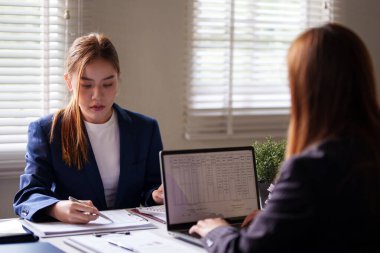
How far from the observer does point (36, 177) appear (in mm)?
2451

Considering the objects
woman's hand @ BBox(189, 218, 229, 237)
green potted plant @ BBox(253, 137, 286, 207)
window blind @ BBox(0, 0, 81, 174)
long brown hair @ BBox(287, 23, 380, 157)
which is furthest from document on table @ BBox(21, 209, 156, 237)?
window blind @ BBox(0, 0, 81, 174)

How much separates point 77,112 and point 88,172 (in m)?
0.24

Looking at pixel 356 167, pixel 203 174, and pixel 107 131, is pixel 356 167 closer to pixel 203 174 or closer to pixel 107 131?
pixel 203 174

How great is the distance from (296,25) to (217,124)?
787 mm

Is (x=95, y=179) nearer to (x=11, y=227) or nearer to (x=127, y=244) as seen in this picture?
(x=11, y=227)

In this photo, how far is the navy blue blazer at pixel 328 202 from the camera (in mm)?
1437

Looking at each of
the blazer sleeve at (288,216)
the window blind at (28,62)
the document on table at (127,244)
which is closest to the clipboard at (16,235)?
the document on table at (127,244)

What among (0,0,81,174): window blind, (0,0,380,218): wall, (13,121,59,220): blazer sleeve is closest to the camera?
(13,121,59,220): blazer sleeve

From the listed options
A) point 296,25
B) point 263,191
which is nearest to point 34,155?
point 263,191

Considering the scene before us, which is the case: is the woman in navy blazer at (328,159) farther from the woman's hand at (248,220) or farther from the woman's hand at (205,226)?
the woman's hand at (248,220)

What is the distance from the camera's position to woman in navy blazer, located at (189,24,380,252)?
144cm

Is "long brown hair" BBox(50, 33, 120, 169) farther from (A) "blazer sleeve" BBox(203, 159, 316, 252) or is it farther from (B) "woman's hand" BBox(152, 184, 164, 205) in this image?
(A) "blazer sleeve" BBox(203, 159, 316, 252)

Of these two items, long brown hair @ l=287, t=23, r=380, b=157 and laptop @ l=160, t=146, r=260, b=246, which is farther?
laptop @ l=160, t=146, r=260, b=246

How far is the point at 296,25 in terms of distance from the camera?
158 inches
